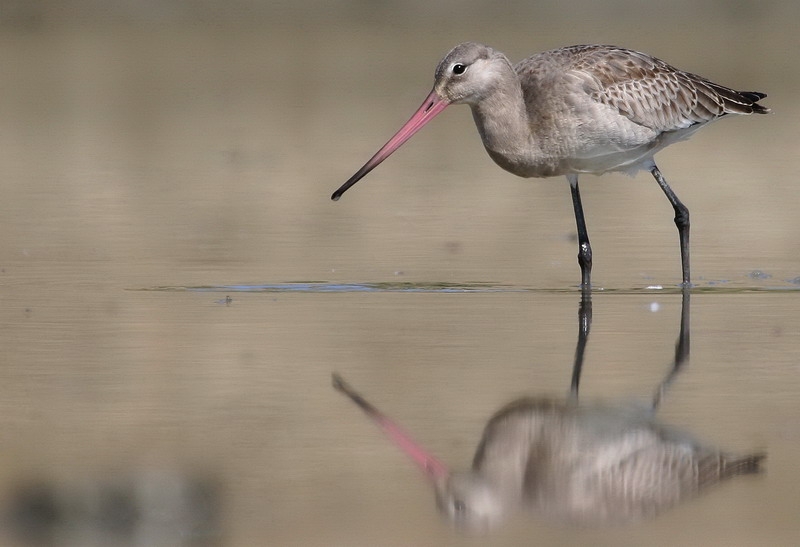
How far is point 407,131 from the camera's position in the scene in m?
8.90

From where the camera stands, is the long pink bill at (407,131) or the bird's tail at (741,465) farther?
the long pink bill at (407,131)

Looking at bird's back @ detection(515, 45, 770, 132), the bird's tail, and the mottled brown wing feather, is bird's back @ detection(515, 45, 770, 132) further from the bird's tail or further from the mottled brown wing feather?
the bird's tail

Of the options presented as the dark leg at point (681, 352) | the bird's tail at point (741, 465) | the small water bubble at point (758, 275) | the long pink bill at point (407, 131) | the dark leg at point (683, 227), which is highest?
the long pink bill at point (407, 131)

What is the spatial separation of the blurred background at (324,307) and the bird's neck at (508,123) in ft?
2.13

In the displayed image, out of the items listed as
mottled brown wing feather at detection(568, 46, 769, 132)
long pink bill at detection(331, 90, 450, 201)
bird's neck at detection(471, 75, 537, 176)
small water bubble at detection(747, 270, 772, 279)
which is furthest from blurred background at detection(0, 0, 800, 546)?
mottled brown wing feather at detection(568, 46, 769, 132)

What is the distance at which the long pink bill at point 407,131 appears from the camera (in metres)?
8.91

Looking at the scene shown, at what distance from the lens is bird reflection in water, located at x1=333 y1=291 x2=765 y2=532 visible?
497cm

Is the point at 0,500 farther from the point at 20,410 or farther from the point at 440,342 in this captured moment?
the point at 440,342

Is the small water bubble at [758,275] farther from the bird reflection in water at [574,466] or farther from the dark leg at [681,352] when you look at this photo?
the bird reflection in water at [574,466]

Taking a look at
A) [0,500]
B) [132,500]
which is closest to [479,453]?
[132,500]

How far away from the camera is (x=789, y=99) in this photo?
17750 mm

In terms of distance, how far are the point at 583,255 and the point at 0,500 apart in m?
4.44

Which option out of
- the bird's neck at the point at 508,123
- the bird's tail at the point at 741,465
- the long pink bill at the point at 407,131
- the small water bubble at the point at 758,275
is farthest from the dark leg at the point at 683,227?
the bird's tail at the point at 741,465

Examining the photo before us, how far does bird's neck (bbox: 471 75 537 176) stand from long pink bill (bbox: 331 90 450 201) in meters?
0.22
